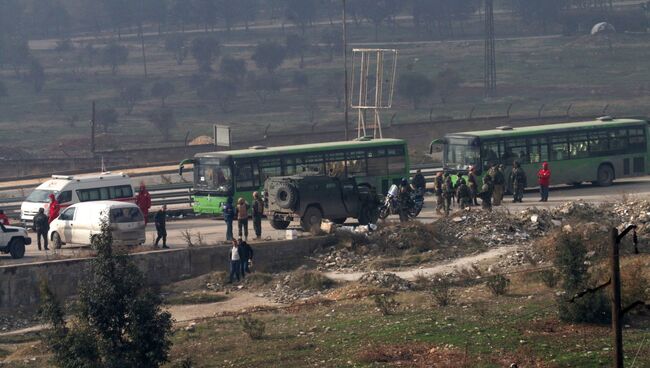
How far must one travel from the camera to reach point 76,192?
119 ft

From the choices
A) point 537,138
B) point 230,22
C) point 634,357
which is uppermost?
point 230,22

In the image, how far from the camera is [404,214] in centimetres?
3472

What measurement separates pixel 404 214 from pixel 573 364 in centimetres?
1539

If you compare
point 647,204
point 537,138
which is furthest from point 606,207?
point 537,138

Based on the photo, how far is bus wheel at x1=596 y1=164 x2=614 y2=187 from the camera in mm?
44156

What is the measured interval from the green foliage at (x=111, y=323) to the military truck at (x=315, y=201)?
46.4 ft

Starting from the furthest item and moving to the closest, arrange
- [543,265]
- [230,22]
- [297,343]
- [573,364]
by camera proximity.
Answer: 1. [230,22]
2. [543,265]
3. [297,343]
4. [573,364]

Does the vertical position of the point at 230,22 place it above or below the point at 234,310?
above

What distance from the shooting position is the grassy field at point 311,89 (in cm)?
9506

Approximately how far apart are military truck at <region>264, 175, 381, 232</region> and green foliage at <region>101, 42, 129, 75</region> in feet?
306

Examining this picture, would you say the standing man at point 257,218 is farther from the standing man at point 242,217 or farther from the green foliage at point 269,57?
the green foliage at point 269,57

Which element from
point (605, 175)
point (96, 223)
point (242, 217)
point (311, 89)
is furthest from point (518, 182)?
point (311, 89)

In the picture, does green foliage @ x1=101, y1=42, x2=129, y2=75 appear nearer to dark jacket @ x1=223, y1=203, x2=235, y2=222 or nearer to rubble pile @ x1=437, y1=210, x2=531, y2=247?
dark jacket @ x1=223, y1=203, x2=235, y2=222

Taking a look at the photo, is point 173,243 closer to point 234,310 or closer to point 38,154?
point 234,310
